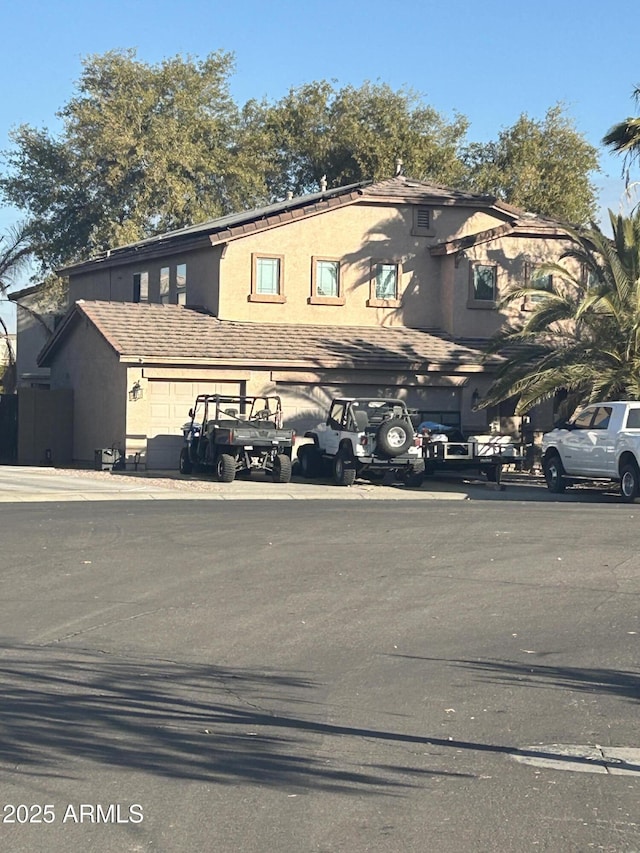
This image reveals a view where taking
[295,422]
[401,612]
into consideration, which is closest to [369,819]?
[401,612]

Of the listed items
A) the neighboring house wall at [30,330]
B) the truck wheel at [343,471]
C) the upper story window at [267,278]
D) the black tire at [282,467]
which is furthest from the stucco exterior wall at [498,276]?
the neighboring house wall at [30,330]

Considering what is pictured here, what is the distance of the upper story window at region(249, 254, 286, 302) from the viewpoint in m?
33.5

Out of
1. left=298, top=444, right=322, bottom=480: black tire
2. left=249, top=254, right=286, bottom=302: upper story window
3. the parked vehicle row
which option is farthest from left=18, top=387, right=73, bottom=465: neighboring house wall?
left=298, top=444, right=322, bottom=480: black tire

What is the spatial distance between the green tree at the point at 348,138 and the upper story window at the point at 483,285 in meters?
22.1

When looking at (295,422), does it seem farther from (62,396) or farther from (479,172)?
(479,172)

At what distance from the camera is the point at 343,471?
27.5 meters

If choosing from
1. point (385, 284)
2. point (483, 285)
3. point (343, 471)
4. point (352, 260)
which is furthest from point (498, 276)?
point (343, 471)

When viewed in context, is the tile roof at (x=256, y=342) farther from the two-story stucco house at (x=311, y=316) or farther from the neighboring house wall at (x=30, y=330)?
the neighboring house wall at (x=30, y=330)

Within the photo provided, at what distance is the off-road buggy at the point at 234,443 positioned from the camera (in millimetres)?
27078

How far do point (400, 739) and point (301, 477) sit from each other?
22.2m

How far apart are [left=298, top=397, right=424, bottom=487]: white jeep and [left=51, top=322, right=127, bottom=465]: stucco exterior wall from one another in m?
5.17

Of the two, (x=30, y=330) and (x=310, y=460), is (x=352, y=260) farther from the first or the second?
(x=30, y=330)

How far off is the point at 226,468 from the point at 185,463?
244cm

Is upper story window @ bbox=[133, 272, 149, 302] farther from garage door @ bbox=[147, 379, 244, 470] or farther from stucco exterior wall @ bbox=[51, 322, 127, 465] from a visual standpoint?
garage door @ bbox=[147, 379, 244, 470]
